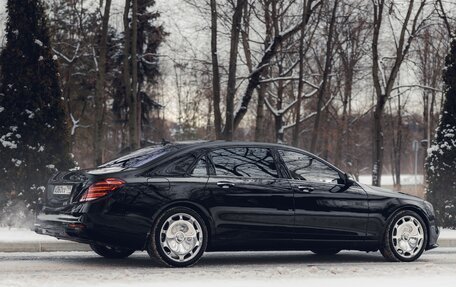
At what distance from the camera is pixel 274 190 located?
10805mm

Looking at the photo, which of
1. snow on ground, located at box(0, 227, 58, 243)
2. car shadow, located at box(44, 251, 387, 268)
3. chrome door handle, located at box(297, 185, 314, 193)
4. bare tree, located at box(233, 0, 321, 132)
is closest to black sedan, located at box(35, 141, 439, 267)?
chrome door handle, located at box(297, 185, 314, 193)

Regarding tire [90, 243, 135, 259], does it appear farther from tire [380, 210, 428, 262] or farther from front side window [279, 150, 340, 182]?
tire [380, 210, 428, 262]

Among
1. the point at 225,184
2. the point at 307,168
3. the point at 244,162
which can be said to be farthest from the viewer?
the point at 307,168

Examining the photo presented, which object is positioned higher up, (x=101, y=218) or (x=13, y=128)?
(x=13, y=128)

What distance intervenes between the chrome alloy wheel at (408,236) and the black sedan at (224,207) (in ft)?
0.04

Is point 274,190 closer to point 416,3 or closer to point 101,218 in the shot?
point 101,218

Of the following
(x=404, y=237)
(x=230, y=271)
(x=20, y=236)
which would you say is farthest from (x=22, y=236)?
(x=404, y=237)

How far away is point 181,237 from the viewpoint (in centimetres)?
1009

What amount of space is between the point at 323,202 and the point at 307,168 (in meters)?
0.50

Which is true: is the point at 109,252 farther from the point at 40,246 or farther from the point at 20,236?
the point at 20,236

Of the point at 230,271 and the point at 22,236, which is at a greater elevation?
the point at 22,236

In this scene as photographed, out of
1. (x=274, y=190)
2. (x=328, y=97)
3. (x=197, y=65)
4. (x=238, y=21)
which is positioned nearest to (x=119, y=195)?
(x=274, y=190)

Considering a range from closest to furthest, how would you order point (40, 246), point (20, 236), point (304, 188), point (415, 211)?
1. point (304, 188)
2. point (415, 211)
3. point (40, 246)
4. point (20, 236)

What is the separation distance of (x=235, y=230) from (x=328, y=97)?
34537mm
